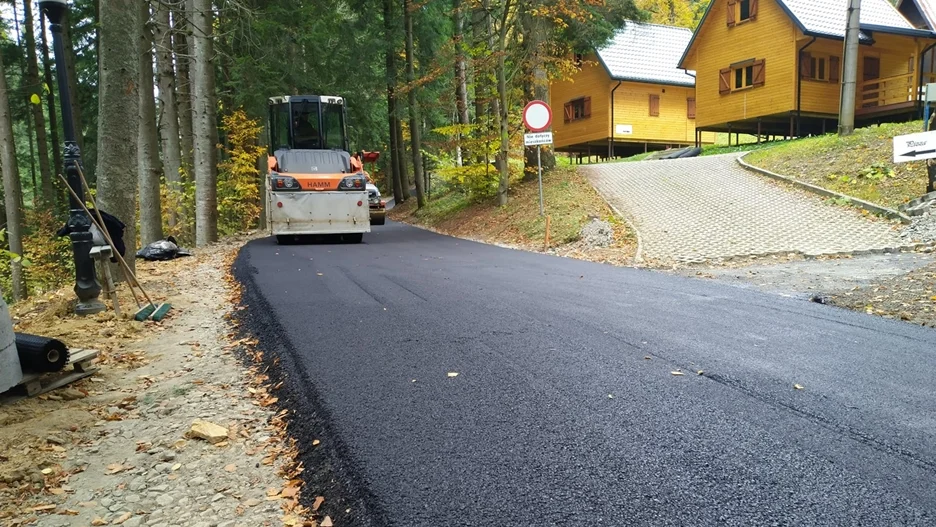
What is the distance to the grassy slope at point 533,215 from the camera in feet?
45.7

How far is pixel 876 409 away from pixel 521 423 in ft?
6.91

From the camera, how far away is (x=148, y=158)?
489 inches

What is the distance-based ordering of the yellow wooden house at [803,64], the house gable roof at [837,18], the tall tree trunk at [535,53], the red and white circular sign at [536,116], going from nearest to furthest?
the red and white circular sign at [536,116]
the tall tree trunk at [535,53]
the house gable roof at [837,18]
the yellow wooden house at [803,64]

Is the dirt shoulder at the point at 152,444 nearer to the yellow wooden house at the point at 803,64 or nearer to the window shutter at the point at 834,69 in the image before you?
the yellow wooden house at the point at 803,64

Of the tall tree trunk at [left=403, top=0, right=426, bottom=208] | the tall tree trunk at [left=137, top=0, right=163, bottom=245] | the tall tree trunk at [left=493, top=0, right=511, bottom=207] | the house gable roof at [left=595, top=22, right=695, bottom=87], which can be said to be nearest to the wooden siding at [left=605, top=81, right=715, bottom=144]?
the house gable roof at [left=595, top=22, right=695, bottom=87]

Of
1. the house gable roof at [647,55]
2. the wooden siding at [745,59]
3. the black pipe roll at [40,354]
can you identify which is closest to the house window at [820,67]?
the wooden siding at [745,59]

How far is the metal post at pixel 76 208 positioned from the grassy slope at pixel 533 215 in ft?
29.2

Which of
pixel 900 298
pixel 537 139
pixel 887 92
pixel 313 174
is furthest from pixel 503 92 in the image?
pixel 887 92

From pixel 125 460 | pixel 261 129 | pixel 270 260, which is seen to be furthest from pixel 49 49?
pixel 125 460

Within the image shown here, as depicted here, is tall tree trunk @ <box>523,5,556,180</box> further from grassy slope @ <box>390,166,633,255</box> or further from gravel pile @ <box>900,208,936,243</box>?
gravel pile @ <box>900,208,936,243</box>

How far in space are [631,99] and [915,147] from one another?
20792 mm

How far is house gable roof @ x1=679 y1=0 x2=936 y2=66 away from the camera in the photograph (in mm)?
24031

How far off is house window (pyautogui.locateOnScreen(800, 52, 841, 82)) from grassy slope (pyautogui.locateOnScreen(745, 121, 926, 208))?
8.01 metres

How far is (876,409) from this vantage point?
3.52 m
